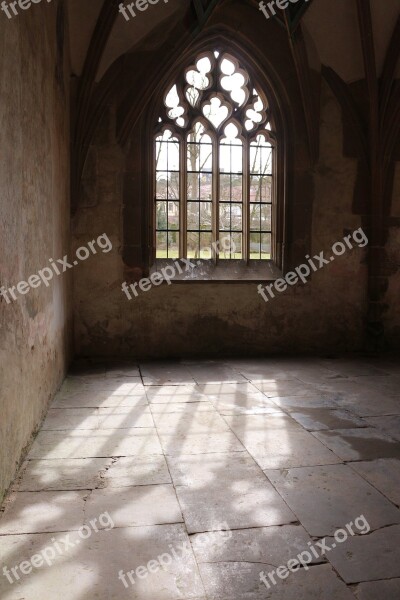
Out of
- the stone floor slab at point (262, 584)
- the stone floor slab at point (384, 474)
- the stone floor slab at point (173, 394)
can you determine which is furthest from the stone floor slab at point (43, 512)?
the stone floor slab at point (173, 394)

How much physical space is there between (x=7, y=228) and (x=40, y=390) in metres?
1.69

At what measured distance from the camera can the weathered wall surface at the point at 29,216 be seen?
321 cm

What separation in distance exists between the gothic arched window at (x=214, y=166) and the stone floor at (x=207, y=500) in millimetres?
3453

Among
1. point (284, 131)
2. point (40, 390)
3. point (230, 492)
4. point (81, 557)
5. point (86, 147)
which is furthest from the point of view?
point (284, 131)

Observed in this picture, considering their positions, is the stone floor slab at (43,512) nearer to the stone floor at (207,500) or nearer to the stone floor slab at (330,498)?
the stone floor at (207,500)

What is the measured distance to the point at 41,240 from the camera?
4.71 metres

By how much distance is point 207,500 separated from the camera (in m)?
3.00

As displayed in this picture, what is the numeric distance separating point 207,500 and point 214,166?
623cm

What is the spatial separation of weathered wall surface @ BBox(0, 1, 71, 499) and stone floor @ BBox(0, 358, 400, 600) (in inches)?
14.0

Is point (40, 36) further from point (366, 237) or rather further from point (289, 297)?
point (366, 237)

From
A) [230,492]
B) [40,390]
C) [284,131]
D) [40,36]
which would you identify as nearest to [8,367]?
[40,390]

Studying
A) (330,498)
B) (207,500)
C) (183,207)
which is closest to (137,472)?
(207,500)

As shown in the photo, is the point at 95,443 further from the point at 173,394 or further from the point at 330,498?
the point at 330,498

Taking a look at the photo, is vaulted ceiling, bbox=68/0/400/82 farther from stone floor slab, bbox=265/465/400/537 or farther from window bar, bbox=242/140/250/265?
stone floor slab, bbox=265/465/400/537
